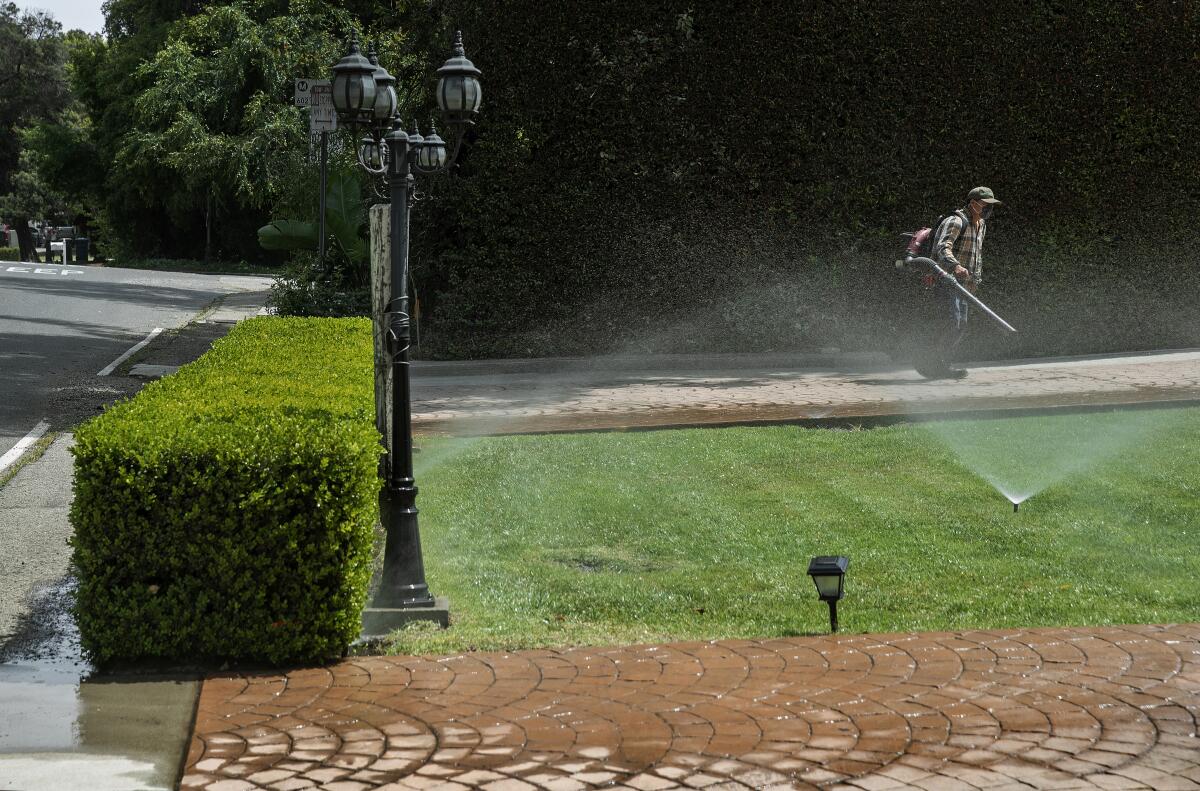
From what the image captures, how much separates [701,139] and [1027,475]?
9.02 m

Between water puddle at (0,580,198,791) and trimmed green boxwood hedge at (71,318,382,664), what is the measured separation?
23 cm

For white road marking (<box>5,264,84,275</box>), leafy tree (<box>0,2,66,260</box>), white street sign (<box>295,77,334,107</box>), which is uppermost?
leafy tree (<box>0,2,66,260</box>)

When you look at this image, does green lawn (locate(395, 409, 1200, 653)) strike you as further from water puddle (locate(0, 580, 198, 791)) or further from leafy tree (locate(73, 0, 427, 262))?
leafy tree (locate(73, 0, 427, 262))

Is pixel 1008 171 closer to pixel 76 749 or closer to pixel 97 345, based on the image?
pixel 97 345

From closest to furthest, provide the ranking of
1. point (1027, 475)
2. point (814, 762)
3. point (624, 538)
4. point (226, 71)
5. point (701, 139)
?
1. point (814, 762)
2. point (624, 538)
3. point (1027, 475)
4. point (701, 139)
5. point (226, 71)

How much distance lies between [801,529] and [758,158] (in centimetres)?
1000

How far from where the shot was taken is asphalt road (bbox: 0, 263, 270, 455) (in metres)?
13.2

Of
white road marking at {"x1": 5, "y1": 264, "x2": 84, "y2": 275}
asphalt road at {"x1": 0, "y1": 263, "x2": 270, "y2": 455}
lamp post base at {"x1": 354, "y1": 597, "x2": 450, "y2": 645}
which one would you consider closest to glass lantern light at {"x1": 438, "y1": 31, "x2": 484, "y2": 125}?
lamp post base at {"x1": 354, "y1": 597, "x2": 450, "y2": 645}

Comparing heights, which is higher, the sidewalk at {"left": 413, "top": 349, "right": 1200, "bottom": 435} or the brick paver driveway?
the sidewalk at {"left": 413, "top": 349, "right": 1200, "bottom": 435}

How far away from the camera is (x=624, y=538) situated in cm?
828

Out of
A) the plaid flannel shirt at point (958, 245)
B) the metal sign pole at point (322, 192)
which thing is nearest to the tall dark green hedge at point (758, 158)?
the metal sign pole at point (322, 192)

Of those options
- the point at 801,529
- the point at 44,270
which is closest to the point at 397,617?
the point at 801,529

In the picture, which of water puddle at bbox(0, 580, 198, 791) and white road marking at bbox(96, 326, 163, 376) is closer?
water puddle at bbox(0, 580, 198, 791)

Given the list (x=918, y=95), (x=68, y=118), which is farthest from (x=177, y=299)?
(x=68, y=118)
